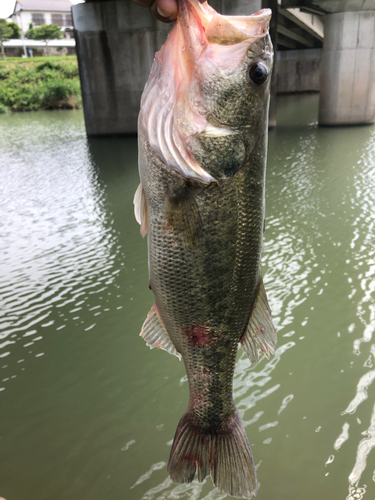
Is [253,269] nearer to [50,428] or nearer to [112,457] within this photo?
[112,457]

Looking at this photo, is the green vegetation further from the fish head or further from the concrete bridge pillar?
the fish head

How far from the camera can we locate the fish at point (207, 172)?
1656mm

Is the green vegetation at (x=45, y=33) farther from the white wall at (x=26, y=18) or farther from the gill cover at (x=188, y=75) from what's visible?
the gill cover at (x=188, y=75)

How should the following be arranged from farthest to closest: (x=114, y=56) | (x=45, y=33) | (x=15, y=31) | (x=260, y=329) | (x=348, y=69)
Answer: (x=15, y=31), (x=45, y=33), (x=114, y=56), (x=348, y=69), (x=260, y=329)

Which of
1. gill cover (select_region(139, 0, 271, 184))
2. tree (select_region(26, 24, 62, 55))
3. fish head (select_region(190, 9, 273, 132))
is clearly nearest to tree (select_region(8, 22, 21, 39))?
tree (select_region(26, 24, 62, 55))

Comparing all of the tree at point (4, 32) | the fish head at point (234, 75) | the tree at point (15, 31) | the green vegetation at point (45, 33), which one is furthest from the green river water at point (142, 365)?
the tree at point (15, 31)

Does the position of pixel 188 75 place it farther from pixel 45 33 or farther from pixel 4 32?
pixel 45 33

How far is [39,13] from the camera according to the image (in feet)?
257

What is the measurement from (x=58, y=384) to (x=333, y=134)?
14.7m

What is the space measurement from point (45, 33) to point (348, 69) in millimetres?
60802

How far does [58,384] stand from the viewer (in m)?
4.10

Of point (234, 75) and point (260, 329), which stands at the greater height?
point (234, 75)

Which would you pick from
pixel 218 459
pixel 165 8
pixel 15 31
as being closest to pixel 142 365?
pixel 218 459

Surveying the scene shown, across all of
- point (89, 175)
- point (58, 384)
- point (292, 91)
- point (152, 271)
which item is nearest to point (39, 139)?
point (89, 175)
